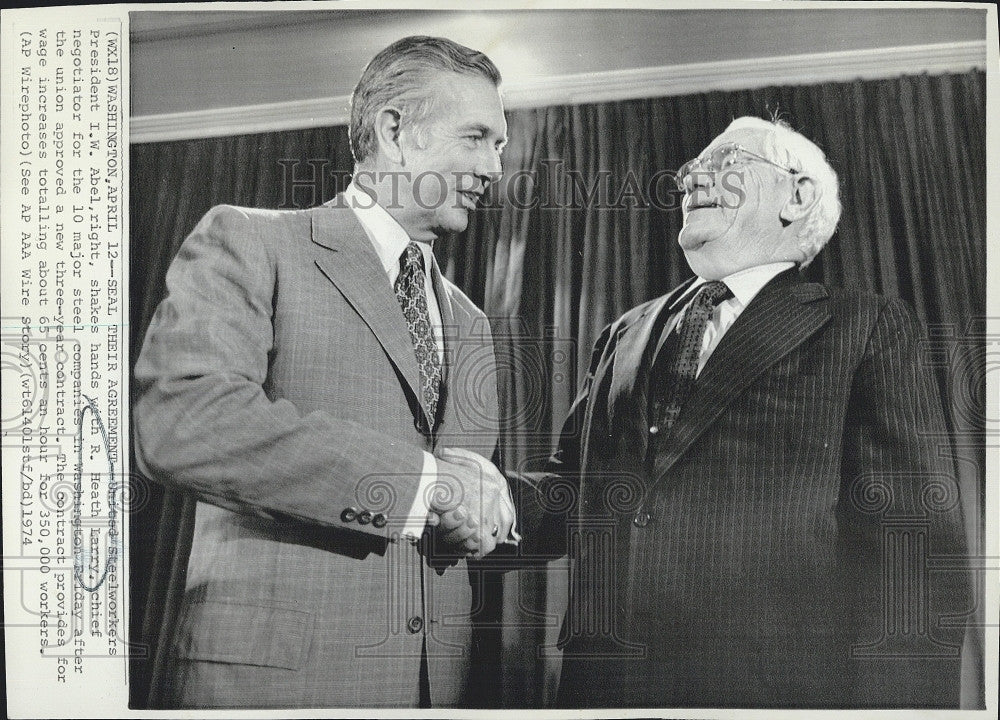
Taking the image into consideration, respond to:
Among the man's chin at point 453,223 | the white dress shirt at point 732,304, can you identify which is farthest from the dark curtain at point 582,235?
the white dress shirt at point 732,304

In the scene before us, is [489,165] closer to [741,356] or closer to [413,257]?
[413,257]

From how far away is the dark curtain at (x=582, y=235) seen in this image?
2.65 m

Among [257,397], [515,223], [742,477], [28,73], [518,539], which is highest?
[28,73]

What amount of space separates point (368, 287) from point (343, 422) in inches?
14.7

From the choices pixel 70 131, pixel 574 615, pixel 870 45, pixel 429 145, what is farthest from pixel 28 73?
pixel 870 45

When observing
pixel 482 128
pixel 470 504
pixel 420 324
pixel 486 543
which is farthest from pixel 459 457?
pixel 482 128

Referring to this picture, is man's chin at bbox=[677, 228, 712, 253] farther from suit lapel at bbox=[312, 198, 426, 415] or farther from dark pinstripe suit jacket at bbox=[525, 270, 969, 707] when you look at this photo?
suit lapel at bbox=[312, 198, 426, 415]

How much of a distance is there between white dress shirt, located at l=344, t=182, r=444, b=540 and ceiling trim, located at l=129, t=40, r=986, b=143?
26 centimetres

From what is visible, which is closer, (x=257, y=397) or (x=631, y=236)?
(x=257, y=397)

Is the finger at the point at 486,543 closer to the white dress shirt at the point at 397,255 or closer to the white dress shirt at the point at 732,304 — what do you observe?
the white dress shirt at the point at 397,255

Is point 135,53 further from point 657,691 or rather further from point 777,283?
point 657,691

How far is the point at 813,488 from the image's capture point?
2.60m

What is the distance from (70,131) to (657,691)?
2322 millimetres

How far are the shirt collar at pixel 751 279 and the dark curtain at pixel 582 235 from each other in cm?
12
